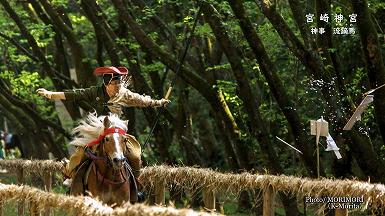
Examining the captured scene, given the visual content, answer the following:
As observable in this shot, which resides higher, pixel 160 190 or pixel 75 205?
pixel 75 205

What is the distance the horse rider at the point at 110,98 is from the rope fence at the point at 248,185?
153cm

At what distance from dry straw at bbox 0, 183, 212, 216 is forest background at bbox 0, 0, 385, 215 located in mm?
5081

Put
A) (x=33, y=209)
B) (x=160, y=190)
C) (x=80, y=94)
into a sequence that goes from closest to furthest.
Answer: (x=33, y=209) < (x=80, y=94) < (x=160, y=190)

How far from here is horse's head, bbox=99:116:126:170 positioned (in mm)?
10133

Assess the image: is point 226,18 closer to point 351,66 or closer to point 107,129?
point 351,66

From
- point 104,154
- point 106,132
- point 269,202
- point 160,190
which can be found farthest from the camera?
point 160,190

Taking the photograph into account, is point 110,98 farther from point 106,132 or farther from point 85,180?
point 85,180

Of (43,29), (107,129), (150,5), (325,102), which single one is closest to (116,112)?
(107,129)

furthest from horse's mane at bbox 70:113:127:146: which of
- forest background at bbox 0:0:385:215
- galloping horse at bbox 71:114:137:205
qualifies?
forest background at bbox 0:0:385:215

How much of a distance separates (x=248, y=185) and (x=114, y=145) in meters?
2.41

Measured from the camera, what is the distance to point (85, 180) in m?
10.9

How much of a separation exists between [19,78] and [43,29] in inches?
128

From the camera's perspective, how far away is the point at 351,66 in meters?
21.5

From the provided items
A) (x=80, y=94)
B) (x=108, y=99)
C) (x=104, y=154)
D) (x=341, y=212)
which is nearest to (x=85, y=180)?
(x=104, y=154)
